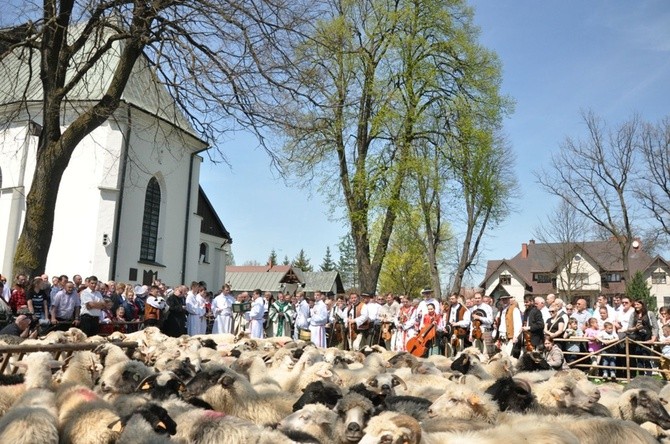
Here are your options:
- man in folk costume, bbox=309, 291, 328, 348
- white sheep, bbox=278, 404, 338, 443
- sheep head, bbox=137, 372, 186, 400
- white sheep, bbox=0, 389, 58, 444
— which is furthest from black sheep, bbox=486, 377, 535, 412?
man in folk costume, bbox=309, 291, 328, 348

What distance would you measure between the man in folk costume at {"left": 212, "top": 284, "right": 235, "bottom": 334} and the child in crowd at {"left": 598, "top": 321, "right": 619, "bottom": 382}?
11.2m

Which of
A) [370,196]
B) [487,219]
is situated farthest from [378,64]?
[487,219]

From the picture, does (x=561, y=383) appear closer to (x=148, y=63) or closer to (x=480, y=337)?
(x=480, y=337)

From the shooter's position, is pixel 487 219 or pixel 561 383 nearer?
pixel 561 383

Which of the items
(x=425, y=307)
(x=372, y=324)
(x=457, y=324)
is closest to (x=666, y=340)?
(x=457, y=324)

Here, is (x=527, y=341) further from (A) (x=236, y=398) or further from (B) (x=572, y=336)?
(A) (x=236, y=398)

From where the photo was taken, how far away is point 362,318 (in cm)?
1919

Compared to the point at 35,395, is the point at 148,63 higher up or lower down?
higher up

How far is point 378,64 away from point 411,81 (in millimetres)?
1707

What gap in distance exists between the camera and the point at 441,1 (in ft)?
88.8

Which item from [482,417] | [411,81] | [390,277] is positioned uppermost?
[411,81]

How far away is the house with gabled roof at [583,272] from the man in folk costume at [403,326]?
40.5 meters

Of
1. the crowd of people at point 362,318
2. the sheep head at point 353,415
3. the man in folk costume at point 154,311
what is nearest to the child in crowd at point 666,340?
the crowd of people at point 362,318

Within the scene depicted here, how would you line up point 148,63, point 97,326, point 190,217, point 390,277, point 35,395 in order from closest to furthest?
point 35,395, point 148,63, point 97,326, point 190,217, point 390,277
